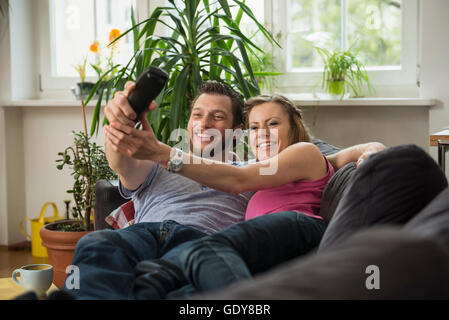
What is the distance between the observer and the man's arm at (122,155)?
134cm

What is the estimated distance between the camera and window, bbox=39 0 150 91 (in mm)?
3600

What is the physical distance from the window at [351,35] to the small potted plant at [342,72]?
0.36 ft

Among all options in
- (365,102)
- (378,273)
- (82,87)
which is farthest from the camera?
(82,87)

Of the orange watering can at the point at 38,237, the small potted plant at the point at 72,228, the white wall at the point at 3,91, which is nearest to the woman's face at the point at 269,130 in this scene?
the small potted plant at the point at 72,228

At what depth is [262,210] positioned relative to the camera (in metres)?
1.60

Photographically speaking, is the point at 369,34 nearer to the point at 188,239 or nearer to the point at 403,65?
the point at 403,65

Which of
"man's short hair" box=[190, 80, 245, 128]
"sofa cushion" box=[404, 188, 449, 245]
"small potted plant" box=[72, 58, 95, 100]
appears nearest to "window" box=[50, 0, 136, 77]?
"small potted plant" box=[72, 58, 95, 100]

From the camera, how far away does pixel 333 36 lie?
3.12 metres

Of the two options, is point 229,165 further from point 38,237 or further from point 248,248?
point 38,237

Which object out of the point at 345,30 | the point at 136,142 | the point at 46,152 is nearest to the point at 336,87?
the point at 345,30

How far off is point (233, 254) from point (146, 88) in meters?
0.44

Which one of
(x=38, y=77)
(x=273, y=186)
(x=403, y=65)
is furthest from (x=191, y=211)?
(x=38, y=77)

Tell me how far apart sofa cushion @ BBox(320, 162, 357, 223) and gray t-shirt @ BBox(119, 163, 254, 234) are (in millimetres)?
311

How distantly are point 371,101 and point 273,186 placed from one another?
4.90 feet
